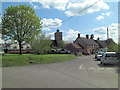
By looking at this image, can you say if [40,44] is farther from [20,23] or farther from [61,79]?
[61,79]

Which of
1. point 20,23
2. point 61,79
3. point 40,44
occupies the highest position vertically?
point 20,23

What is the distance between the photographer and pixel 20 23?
3106 cm

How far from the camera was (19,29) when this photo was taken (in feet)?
103

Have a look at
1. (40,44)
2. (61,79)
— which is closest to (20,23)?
(40,44)

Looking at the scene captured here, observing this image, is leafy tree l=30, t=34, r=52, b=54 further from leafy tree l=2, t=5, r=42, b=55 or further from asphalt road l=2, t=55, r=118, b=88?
asphalt road l=2, t=55, r=118, b=88

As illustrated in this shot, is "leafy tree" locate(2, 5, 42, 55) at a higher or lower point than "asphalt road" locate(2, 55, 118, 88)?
higher

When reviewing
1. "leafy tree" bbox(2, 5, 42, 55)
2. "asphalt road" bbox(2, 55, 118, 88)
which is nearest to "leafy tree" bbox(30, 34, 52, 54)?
"leafy tree" bbox(2, 5, 42, 55)

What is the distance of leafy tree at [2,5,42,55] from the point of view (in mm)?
30953

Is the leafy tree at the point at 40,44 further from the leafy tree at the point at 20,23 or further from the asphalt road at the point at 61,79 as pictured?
the asphalt road at the point at 61,79

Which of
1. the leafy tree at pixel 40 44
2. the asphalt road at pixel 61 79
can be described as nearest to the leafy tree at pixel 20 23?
the leafy tree at pixel 40 44

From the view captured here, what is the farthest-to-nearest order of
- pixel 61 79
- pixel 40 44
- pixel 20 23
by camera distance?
pixel 40 44, pixel 20 23, pixel 61 79

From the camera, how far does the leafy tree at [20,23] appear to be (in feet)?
102

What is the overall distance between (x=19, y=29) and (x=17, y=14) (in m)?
3.37

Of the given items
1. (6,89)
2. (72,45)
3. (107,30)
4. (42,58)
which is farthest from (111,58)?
(72,45)
